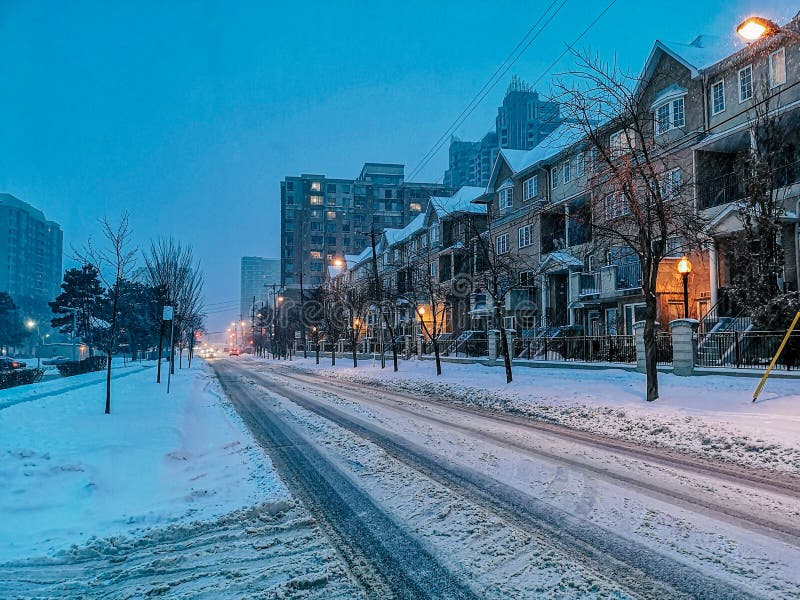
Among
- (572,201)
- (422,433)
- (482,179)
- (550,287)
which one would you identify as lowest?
(422,433)

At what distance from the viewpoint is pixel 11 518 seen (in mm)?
5438

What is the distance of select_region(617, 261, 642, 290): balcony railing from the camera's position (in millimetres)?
25391

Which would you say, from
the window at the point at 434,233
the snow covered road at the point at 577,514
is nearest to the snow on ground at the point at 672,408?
the snow covered road at the point at 577,514

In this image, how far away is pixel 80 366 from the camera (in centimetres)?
3173

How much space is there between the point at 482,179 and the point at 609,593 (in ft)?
578

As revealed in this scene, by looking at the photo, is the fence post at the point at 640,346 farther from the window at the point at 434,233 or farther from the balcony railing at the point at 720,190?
the window at the point at 434,233

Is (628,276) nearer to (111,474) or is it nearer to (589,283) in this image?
(589,283)

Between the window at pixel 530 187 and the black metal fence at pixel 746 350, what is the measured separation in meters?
20.6

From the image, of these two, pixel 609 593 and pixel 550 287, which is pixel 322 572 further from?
pixel 550 287

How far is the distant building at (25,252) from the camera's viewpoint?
158 m

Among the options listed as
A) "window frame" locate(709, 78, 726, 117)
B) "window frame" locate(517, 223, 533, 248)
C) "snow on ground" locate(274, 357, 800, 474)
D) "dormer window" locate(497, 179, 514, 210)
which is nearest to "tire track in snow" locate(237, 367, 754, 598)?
"snow on ground" locate(274, 357, 800, 474)

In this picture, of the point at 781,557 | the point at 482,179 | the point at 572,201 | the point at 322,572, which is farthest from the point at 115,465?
the point at 482,179

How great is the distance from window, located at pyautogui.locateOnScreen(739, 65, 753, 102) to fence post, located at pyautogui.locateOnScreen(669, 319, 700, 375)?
12173 mm

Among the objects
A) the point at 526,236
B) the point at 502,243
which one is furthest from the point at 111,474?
the point at 502,243
